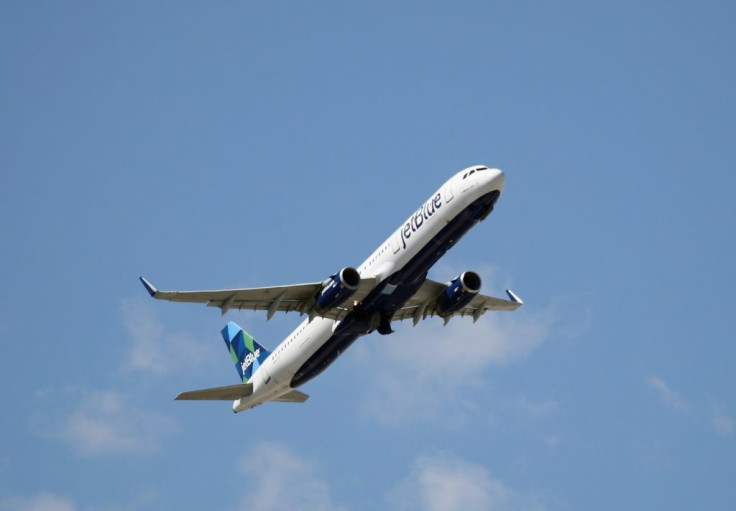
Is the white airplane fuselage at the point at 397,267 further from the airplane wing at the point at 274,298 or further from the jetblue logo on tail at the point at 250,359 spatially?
the jetblue logo on tail at the point at 250,359

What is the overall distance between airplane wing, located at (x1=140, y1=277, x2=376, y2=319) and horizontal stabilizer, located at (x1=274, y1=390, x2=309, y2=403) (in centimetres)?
849

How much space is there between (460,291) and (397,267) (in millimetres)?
5432

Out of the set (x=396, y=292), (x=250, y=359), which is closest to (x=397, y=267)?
(x=396, y=292)

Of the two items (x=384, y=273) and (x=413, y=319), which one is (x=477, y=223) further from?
(x=413, y=319)

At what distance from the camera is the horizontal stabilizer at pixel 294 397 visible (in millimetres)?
60916

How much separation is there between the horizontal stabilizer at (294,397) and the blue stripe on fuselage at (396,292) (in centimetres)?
339

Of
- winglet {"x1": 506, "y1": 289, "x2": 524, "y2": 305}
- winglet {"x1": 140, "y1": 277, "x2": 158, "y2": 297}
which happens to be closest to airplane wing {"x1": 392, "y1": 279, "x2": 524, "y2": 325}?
winglet {"x1": 506, "y1": 289, "x2": 524, "y2": 305}

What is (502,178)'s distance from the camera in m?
49.4

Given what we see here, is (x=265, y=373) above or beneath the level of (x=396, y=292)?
above

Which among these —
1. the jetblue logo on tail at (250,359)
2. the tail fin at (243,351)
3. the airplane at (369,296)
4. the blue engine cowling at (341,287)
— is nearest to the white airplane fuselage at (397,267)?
the airplane at (369,296)

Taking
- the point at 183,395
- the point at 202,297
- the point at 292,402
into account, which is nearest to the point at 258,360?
the point at 292,402

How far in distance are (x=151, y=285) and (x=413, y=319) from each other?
14837mm

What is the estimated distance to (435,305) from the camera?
56969 mm

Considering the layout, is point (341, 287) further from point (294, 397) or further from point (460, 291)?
point (294, 397)
